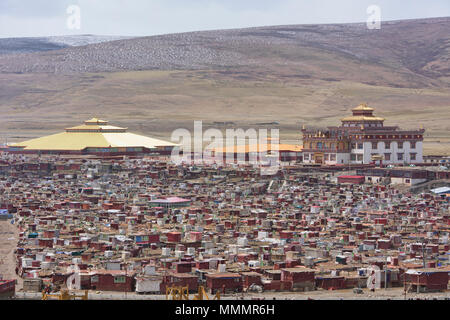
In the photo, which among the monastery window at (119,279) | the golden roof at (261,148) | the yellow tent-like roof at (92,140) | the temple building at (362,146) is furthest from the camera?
the yellow tent-like roof at (92,140)

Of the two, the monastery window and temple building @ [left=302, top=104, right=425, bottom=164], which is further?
temple building @ [left=302, top=104, right=425, bottom=164]

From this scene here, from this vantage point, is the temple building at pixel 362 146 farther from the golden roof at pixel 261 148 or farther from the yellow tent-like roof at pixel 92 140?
the yellow tent-like roof at pixel 92 140

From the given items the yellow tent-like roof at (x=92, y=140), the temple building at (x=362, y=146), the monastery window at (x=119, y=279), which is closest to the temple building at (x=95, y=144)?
the yellow tent-like roof at (x=92, y=140)

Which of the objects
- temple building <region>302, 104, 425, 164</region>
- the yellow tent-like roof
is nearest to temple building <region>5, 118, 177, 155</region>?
the yellow tent-like roof

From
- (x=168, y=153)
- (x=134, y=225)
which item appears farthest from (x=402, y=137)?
(x=134, y=225)

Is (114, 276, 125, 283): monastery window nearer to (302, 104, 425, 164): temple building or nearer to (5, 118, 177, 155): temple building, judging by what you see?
(302, 104, 425, 164): temple building

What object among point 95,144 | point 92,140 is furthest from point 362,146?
point 92,140
